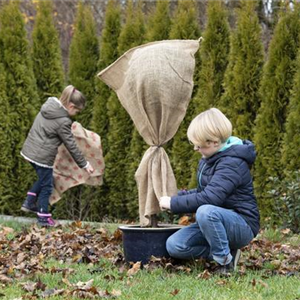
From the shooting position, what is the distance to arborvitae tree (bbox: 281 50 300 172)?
7.32m

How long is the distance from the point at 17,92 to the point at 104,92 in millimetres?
1195

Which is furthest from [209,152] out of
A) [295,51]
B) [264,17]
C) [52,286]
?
[264,17]

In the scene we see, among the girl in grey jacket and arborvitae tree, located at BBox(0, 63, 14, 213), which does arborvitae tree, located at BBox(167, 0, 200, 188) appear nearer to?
the girl in grey jacket

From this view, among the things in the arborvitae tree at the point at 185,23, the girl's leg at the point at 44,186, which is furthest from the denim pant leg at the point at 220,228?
the arborvitae tree at the point at 185,23

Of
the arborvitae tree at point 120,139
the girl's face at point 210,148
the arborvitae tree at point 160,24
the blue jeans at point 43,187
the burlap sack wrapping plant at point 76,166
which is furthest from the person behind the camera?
the arborvitae tree at point 120,139

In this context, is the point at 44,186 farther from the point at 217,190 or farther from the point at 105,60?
the point at 217,190

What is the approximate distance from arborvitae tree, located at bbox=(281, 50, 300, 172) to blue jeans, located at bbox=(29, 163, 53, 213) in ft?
9.08

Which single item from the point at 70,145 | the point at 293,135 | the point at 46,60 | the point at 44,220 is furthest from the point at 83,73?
the point at 293,135

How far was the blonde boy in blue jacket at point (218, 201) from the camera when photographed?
4.65 meters

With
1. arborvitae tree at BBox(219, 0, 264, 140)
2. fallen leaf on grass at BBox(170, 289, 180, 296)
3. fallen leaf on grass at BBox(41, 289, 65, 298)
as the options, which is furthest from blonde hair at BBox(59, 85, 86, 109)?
fallen leaf on grass at BBox(170, 289, 180, 296)

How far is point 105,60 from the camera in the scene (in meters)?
9.20

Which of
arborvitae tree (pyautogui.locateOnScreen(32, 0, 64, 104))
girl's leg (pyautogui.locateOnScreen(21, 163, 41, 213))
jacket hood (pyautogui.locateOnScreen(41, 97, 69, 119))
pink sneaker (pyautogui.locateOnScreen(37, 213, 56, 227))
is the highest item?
arborvitae tree (pyautogui.locateOnScreen(32, 0, 64, 104))

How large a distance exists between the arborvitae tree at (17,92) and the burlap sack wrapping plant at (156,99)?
4262mm

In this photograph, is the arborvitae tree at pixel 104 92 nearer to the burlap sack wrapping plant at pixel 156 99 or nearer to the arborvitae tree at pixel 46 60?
the arborvitae tree at pixel 46 60
